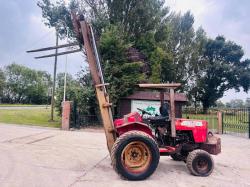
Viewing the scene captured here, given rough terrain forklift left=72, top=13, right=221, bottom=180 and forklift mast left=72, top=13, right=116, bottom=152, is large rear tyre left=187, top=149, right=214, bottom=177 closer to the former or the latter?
rough terrain forklift left=72, top=13, right=221, bottom=180

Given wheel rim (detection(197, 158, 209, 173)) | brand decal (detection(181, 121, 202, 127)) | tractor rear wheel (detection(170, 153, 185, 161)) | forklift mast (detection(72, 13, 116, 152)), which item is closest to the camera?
forklift mast (detection(72, 13, 116, 152))

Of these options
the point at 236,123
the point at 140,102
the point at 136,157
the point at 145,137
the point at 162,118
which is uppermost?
the point at 140,102

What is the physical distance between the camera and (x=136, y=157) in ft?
21.2

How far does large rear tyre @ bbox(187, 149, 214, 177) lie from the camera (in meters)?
6.82

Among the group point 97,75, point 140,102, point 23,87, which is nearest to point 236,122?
point 140,102

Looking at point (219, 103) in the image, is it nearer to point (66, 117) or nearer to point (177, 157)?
point (66, 117)

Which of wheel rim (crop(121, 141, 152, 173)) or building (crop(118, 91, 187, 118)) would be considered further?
building (crop(118, 91, 187, 118))

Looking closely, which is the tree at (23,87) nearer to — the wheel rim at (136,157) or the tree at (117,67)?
the tree at (117,67)

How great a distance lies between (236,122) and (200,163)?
434 inches

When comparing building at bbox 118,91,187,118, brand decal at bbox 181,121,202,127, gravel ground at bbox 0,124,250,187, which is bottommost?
gravel ground at bbox 0,124,250,187

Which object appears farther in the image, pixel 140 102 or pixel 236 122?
pixel 140 102

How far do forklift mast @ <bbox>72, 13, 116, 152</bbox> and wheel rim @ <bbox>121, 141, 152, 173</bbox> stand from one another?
550 millimetres

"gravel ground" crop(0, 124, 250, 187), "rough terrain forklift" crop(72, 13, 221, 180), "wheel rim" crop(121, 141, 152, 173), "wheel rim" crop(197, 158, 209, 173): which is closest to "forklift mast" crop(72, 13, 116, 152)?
"rough terrain forklift" crop(72, 13, 221, 180)

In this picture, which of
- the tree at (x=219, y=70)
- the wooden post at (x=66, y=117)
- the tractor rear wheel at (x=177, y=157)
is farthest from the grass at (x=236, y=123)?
the tree at (x=219, y=70)
